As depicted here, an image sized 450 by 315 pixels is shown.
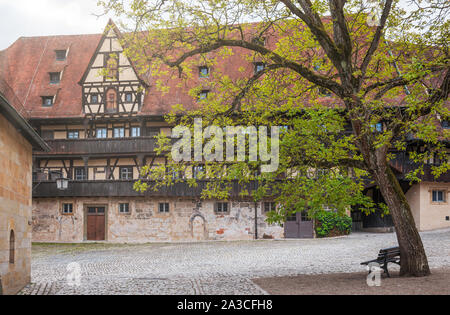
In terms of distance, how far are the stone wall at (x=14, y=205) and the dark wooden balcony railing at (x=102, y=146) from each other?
17.7m

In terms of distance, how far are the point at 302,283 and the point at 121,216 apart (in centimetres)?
2191

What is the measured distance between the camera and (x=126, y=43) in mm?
13625

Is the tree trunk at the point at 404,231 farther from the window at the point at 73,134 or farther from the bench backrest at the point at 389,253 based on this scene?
the window at the point at 73,134

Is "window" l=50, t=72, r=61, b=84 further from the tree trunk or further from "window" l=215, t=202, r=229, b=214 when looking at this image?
the tree trunk

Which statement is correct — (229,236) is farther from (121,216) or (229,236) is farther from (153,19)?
(153,19)

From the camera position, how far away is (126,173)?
33.3m

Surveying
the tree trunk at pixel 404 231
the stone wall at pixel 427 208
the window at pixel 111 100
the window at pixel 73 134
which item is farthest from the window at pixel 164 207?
the tree trunk at pixel 404 231

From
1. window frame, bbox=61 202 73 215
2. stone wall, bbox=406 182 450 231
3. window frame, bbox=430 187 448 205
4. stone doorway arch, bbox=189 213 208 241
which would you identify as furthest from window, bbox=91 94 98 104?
window frame, bbox=430 187 448 205

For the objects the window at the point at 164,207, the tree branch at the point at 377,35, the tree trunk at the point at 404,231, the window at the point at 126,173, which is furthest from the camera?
the window at the point at 126,173

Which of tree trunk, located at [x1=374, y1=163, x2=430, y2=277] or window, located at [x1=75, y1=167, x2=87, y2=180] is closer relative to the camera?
tree trunk, located at [x1=374, y1=163, x2=430, y2=277]

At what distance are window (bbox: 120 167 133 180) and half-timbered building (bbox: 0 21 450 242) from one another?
0.06 metres

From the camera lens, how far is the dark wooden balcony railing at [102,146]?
106 feet

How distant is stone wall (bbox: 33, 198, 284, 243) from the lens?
32.1 m

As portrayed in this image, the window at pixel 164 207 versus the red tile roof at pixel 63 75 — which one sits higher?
the red tile roof at pixel 63 75
